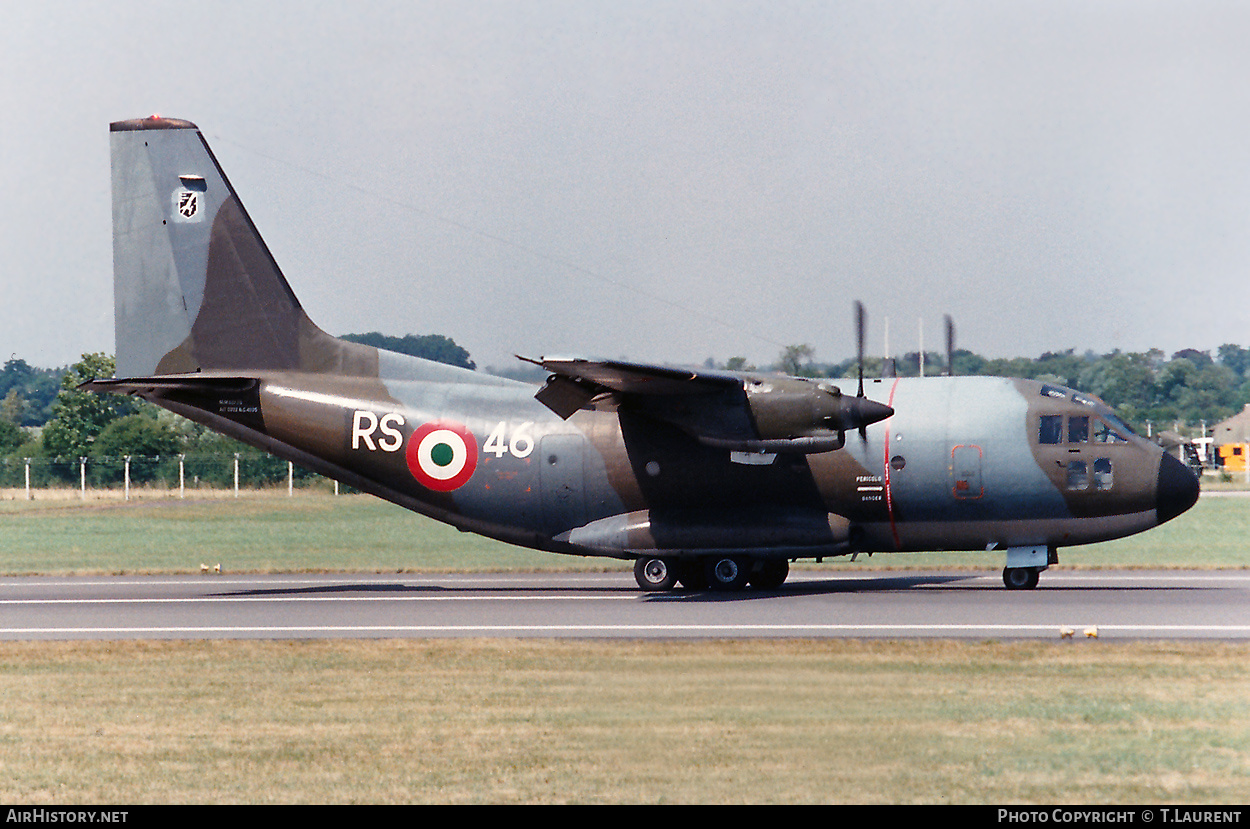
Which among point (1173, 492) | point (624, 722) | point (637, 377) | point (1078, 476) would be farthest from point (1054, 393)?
point (624, 722)

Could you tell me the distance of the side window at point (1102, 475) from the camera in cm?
2270

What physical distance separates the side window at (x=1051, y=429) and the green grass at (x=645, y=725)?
7.07 metres

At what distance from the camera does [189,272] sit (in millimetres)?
26297

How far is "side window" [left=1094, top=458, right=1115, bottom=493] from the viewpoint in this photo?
2270 centimetres

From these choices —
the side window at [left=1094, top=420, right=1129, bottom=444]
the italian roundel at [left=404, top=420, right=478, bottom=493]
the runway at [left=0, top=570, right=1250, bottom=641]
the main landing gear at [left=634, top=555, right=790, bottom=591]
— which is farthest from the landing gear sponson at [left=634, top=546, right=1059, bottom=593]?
the italian roundel at [left=404, top=420, right=478, bottom=493]

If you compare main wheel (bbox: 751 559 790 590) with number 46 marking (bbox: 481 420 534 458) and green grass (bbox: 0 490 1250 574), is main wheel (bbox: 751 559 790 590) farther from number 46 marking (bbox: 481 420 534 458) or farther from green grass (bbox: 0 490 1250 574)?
green grass (bbox: 0 490 1250 574)

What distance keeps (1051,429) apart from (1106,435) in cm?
98

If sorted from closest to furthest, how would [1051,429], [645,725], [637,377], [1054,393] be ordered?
1. [645,725]
2. [637,377]
3. [1051,429]
4. [1054,393]

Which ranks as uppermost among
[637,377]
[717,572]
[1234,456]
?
[637,377]

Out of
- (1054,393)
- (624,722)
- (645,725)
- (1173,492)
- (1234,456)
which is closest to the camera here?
(645,725)

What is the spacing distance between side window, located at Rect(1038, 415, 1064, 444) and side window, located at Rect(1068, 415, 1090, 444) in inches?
5.9

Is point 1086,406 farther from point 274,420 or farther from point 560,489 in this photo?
point 274,420

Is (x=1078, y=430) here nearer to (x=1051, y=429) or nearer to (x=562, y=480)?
(x=1051, y=429)

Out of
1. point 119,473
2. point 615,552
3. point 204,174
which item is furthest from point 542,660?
point 119,473
